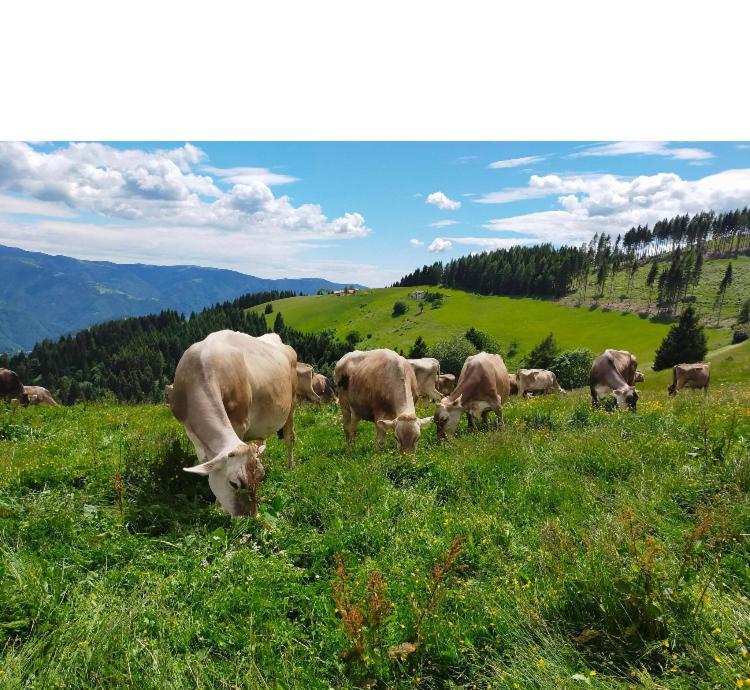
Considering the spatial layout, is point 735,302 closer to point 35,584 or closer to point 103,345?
point 35,584

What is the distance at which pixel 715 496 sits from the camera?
18.9 feet

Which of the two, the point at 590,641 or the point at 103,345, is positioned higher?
the point at 590,641

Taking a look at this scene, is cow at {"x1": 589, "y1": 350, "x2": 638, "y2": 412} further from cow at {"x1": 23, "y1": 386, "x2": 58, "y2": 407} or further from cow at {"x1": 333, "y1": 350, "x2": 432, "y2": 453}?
cow at {"x1": 23, "y1": 386, "x2": 58, "y2": 407}

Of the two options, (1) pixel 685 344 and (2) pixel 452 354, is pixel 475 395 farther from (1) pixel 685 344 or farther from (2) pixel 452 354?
(2) pixel 452 354

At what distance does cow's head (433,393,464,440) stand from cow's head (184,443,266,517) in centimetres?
739

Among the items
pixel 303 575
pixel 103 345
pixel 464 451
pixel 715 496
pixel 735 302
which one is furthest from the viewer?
pixel 103 345

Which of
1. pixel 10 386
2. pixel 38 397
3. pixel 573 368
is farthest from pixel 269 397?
pixel 573 368

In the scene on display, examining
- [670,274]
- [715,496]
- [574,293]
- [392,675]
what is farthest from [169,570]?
[574,293]

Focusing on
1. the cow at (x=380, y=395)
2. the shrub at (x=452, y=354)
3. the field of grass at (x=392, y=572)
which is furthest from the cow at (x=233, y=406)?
the shrub at (x=452, y=354)

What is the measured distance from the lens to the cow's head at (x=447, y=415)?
13000mm

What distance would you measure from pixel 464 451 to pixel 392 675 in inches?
239

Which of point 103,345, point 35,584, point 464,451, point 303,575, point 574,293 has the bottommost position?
point 103,345

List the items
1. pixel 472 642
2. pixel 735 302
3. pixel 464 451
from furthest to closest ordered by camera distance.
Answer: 1. pixel 735 302
2. pixel 464 451
3. pixel 472 642

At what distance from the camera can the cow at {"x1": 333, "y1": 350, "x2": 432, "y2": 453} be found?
10.6 m
